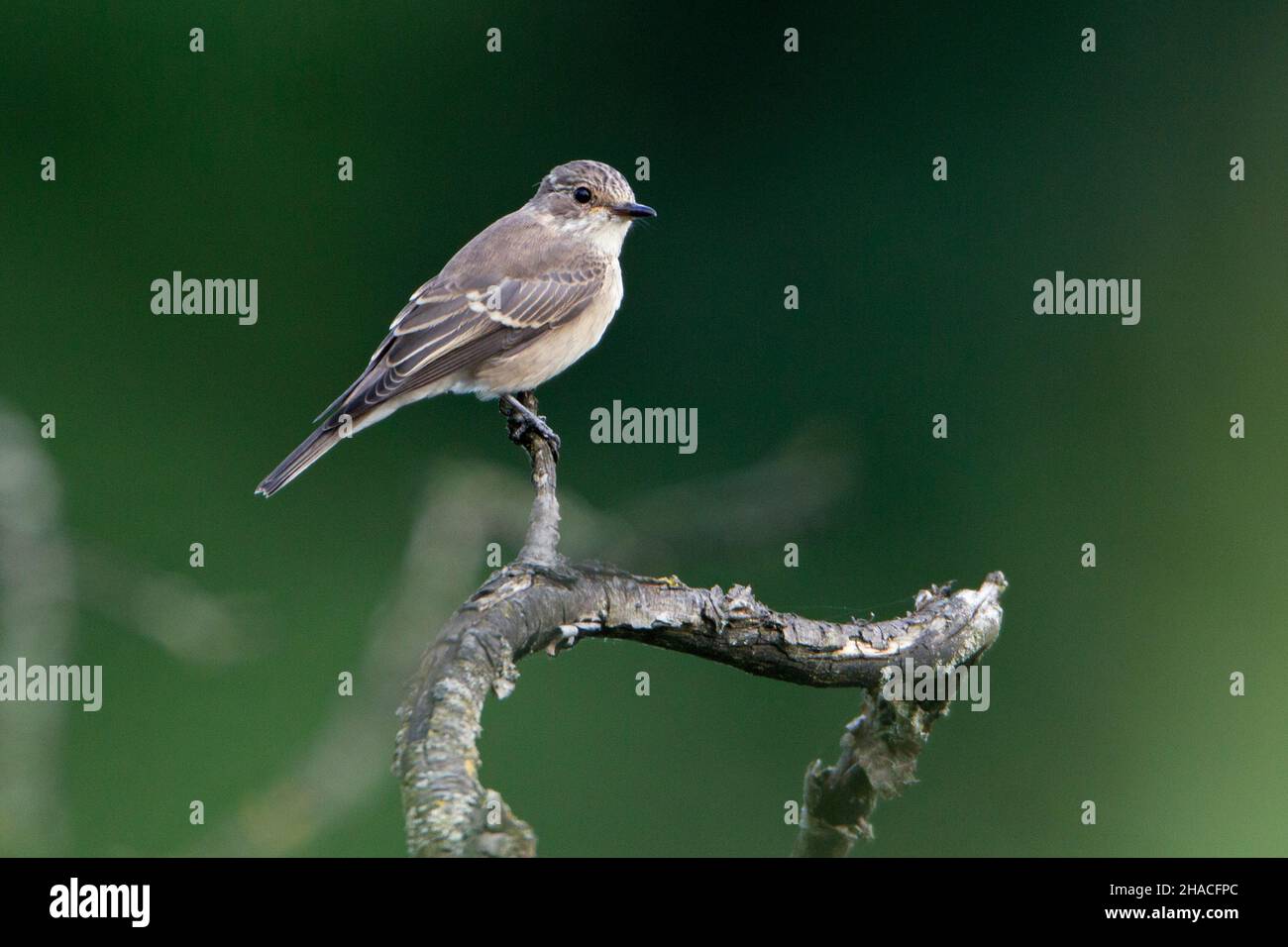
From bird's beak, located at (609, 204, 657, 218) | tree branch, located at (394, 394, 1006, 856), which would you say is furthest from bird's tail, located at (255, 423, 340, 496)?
bird's beak, located at (609, 204, 657, 218)

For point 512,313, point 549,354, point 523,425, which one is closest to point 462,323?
point 512,313

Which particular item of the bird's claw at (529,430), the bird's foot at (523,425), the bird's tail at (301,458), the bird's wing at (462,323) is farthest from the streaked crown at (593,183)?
the bird's tail at (301,458)

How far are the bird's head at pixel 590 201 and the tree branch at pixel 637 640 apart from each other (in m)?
1.88

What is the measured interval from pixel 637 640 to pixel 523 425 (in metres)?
2.09

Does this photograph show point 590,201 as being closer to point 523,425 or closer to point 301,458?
point 523,425

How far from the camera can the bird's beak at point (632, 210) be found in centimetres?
542

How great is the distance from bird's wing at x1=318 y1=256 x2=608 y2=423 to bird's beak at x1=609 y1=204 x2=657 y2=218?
0.25 m

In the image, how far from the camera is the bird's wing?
4824 mm

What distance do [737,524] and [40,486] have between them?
79.3 inches

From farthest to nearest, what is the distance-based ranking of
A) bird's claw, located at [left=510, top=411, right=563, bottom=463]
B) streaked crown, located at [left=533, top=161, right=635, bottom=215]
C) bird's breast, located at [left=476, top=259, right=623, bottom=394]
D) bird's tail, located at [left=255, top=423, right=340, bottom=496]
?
1. streaked crown, located at [left=533, top=161, right=635, bottom=215]
2. bird's breast, located at [left=476, top=259, right=623, bottom=394]
3. bird's claw, located at [left=510, top=411, right=563, bottom=463]
4. bird's tail, located at [left=255, top=423, right=340, bottom=496]

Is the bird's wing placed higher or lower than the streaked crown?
lower

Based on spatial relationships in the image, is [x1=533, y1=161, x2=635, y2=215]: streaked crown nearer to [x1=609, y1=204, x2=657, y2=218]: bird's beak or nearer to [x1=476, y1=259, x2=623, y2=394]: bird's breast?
[x1=609, y1=204, x2=657, y2=218]: bird's beak

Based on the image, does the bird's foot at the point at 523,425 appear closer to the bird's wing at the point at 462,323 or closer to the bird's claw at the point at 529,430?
the bird's claw at the point at 529,430

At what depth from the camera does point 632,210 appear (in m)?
5.49
